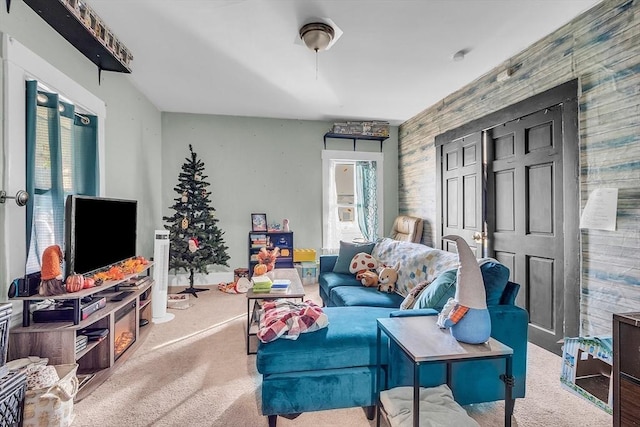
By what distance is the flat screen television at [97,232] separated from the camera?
2.02m

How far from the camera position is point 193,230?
439cm

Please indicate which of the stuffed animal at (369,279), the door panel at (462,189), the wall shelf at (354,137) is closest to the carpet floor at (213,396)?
the stuffed animal at (369,279)

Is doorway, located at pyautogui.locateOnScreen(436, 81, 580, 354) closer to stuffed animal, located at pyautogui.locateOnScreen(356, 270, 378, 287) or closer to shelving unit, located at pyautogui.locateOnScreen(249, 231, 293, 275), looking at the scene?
stuffed animal, located at pyautogui.locateOnScreen(356, 270, 378, 287)

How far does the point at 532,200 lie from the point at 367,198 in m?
2.91

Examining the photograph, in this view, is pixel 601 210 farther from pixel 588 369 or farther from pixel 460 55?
pixel 460 55

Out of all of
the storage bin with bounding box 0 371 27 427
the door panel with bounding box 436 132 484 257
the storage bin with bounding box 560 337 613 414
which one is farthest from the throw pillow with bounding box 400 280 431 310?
the storage bin with bounding box 0 371 27 427

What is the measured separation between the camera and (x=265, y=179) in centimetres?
521

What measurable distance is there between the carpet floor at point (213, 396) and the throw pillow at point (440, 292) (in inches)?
24.9

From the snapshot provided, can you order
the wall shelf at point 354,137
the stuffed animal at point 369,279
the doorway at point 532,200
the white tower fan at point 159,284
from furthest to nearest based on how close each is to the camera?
the wall shelf at point 354,137, the white tower fan at point 159,284, the stuffed animal at point 369,279, the doorway at point 532,200

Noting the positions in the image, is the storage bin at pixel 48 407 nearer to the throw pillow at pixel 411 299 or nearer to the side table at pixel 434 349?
the side table at pixel 434 349

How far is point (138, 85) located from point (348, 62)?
254 cm

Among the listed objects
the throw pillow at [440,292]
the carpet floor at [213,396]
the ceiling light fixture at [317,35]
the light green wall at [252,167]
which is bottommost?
the carpet floor at [213,396]

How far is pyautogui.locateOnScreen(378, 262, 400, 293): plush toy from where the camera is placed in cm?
295

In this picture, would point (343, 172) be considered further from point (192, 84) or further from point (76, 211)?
point (76, 211)
